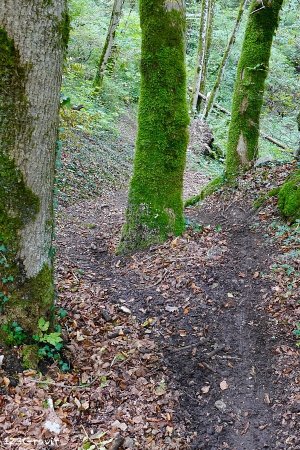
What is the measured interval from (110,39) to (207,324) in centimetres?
Answer: 1483

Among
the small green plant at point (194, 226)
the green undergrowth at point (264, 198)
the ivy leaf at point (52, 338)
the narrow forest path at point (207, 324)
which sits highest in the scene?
the green undergrowth at point (264, 198)

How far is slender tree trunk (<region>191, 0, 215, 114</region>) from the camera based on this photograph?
18203mm

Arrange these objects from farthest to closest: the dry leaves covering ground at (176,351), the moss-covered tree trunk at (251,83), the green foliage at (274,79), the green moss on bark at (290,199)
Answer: the green foliage at (274,79), the moss-covered tree trunk at (251,83), the green moss on bark at (290,199), the dry leaves covering ground at (176,351)

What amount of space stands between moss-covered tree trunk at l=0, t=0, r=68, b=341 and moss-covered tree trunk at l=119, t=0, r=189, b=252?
3206 millimetres

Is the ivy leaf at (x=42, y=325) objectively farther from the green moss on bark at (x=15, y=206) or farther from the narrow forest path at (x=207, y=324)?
the narrow forest path at (x=207, y=324)

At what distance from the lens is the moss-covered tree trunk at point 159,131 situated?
6789mm

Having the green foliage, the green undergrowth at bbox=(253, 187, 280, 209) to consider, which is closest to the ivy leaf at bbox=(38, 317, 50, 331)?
the green undergrowth at bbox=(253, 187, 280, 209)

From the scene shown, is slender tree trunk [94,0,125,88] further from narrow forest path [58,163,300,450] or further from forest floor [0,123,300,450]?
forest floor [0,123,300,450]

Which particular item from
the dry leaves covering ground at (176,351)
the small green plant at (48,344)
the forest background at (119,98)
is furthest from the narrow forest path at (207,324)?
the forest background at (119,98)

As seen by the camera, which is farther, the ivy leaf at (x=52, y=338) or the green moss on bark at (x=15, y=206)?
the ivy leaf at (x=52, y=338)

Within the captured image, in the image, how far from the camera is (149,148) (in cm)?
711

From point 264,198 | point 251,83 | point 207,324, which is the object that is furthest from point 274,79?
point 207,324

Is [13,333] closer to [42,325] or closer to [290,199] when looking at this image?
[42,325]

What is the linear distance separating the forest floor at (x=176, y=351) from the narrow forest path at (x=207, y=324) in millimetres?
14
